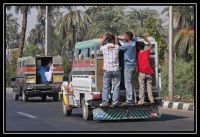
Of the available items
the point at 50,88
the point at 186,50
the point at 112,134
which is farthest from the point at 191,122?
the point at 186,50

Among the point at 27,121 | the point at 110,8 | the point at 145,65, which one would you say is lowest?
the point at 27,121

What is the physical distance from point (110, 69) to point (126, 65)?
0.48 m

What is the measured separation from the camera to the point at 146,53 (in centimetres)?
1449

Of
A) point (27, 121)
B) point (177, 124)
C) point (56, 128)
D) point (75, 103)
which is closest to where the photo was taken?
point (56, 128)

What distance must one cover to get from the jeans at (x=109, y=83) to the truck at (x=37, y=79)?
545 inches

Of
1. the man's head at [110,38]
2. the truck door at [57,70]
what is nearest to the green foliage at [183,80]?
the truck door at [57,70]

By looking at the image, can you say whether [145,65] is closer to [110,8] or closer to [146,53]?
[146,53]

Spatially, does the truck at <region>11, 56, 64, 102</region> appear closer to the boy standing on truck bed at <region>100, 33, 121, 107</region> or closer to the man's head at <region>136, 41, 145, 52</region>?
the man's head at <region>136, 41, 145, 52</region>

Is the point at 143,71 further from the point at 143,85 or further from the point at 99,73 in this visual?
the point at 99,73

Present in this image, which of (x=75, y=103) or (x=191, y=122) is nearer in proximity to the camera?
(x=191, y=122)

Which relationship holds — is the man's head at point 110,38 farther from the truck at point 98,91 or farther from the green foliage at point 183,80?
the green foliage at point 183,80

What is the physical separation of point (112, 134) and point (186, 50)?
33.8 meters

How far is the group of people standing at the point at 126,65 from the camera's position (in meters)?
14.0

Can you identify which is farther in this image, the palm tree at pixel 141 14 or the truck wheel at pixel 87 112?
the palm tree at pixel 141 14
